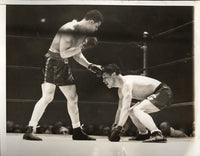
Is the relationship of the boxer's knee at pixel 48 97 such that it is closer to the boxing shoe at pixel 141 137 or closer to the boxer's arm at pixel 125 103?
the boxer's arm at pixel 125 103

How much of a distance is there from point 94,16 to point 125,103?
1.68 ft

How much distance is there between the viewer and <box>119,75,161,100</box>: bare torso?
5.15 feet

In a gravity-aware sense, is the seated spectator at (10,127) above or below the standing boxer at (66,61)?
below

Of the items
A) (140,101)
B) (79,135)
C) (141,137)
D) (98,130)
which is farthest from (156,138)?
(79,135)

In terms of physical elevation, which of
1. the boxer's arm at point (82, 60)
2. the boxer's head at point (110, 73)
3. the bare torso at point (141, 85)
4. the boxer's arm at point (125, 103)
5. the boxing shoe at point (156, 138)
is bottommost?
the boxing shoe at point (156, 138)

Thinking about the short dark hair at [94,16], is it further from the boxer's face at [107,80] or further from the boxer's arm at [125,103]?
the boxer's arm at [125,103]

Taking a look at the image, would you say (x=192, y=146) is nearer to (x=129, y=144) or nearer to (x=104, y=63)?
(x=129, y=144)

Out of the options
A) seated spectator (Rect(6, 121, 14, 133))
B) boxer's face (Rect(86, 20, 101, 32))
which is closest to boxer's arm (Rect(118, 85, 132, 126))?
boxer's face (Rect(86, 20, 101, 32))

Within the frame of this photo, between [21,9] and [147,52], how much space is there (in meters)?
0.74

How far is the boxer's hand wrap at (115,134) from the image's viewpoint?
61.4 inches

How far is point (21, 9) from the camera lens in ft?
5.23

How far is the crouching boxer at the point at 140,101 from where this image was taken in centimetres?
156

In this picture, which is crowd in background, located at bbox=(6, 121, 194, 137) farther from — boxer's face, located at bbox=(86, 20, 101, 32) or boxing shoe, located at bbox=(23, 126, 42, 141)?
boxer's face, located at bbox=(86, 20, 101, 32)

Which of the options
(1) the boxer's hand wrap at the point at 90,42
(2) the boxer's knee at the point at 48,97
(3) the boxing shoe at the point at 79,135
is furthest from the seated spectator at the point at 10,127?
(1) the boxer's hand wrap at the point at 90,42
